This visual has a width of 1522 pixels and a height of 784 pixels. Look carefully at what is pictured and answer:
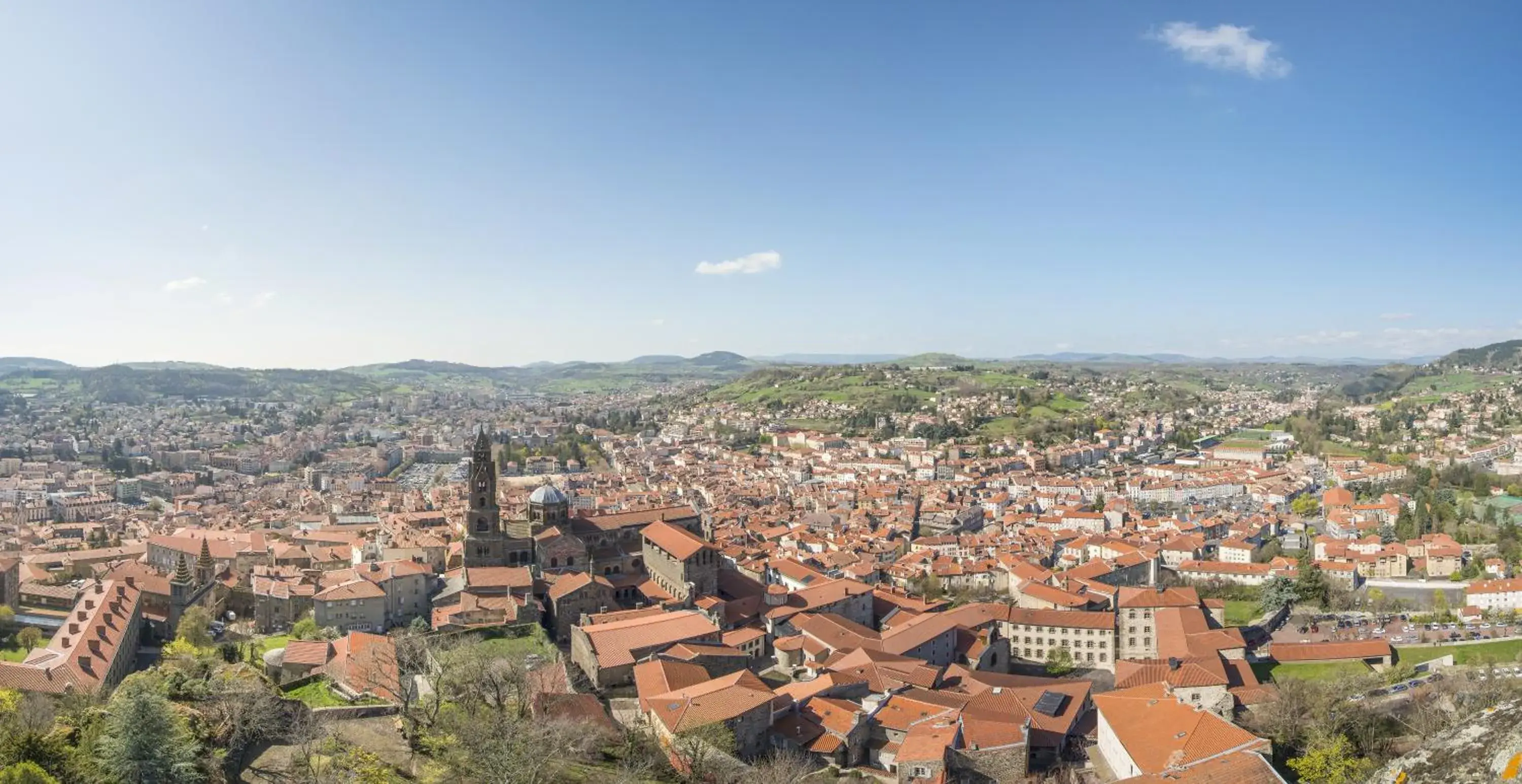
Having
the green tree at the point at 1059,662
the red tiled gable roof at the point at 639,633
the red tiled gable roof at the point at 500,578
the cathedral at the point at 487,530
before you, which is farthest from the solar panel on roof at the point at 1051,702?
the cathedral at the point at 487,530

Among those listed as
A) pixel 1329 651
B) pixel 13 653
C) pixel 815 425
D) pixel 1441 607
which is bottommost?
pixel 1329 651

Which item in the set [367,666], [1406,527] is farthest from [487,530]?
[1406,527]

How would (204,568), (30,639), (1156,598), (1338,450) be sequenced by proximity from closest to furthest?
(30,639), (204,568), (1156,598), (1338,450)

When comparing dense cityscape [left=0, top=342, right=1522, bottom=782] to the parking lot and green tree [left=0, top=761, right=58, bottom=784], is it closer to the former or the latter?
the parking lot

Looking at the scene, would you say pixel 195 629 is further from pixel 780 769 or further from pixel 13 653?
pixel 780 769

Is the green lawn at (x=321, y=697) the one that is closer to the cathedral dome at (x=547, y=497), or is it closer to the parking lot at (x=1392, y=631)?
the cathedral dome at (x=547, y=497)

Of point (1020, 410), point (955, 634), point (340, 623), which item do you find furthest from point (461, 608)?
point (1020, 410)

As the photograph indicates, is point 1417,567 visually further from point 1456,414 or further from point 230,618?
A: point 1456,414
